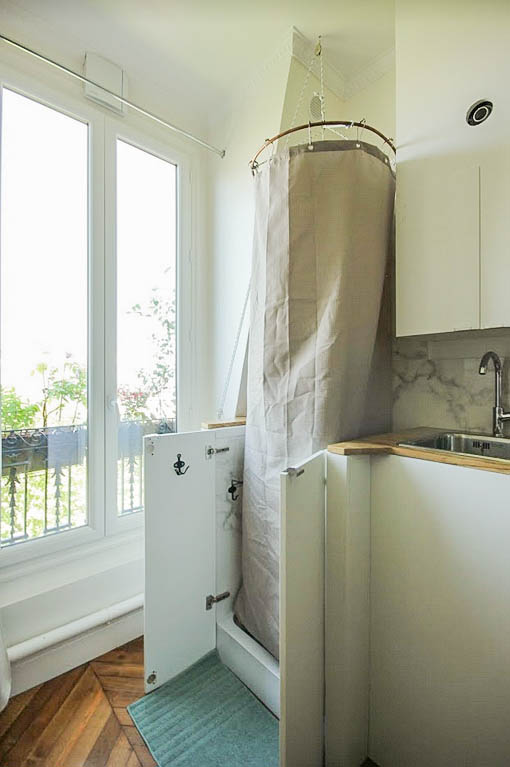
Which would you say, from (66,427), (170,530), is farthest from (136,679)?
(66,427)

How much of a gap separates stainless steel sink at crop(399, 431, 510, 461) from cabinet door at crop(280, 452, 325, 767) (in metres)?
0.38

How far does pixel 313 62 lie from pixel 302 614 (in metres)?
2.19

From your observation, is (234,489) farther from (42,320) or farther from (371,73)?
(371,73)

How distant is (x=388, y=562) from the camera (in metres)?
1.06

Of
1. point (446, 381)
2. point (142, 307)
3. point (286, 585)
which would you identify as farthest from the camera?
point (142, 307)

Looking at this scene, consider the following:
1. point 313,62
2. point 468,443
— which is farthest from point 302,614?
point 313,62

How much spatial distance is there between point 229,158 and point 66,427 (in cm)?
163

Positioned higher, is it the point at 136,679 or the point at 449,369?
the point at 449,369

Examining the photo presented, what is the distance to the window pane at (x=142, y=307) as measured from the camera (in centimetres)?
182

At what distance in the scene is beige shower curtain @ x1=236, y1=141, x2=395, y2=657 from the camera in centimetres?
116

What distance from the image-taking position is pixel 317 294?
118 centimetres

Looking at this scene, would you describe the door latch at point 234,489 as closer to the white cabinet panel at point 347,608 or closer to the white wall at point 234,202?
the white wall at point 234,202

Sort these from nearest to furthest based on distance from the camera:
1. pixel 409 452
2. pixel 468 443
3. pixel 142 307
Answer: pixel 409 452 < pixel 468 443 < pixel 142 307

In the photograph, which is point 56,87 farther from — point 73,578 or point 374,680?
point 374,680
